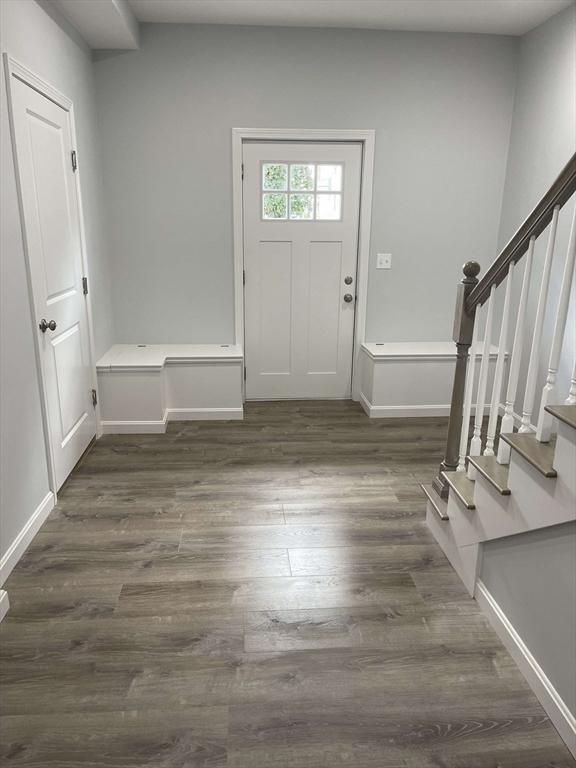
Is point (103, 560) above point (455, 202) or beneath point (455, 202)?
beneath

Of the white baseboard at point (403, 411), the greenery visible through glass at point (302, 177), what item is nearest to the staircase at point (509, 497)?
the white baseboard at point (403, 411)

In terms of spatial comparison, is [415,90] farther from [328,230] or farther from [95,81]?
[95,81]

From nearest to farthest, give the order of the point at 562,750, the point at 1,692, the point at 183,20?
the point at 562,750
the point at 1,692
the point at 183,20

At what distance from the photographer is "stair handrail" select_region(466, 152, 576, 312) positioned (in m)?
1.68

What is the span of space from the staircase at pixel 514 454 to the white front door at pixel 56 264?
197 centimetres

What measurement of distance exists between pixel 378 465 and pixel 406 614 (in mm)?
1354

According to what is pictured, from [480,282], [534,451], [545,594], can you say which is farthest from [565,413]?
[480,282]

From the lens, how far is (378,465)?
344 cm

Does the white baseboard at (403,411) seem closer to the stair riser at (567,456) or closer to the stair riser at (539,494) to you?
the stair riser at (539,494)

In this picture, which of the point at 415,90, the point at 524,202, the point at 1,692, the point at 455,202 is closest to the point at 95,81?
the point at 415,90

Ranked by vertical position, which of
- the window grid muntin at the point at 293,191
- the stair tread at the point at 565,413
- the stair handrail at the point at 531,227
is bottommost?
the stair tread at the point at 565,413

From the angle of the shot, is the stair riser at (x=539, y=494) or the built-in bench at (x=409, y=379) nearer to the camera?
the stair riser at (x=539, y=494)

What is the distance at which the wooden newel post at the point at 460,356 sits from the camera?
2.34m

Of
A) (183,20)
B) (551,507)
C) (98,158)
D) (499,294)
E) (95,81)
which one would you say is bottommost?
(551,507)
